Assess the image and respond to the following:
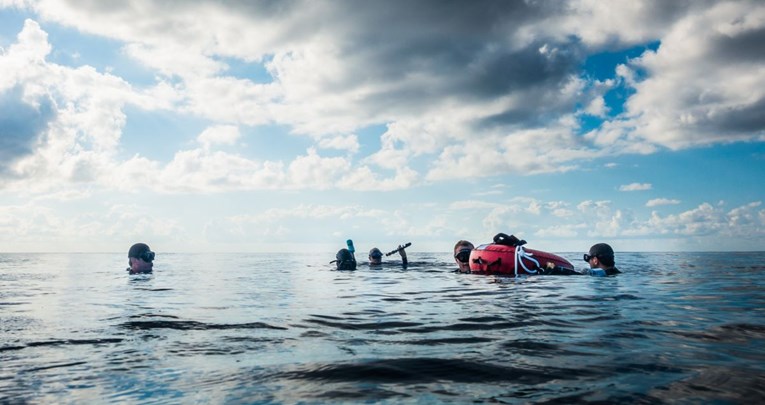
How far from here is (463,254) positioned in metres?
26.3

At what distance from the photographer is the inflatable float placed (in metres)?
20.5

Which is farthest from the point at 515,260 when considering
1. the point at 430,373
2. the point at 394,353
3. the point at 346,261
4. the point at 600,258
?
the point at 430,373

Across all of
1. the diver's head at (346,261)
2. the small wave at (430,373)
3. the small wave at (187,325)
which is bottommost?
the small wave at (187,325)

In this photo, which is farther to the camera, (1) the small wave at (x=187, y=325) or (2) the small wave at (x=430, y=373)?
(1) the small wave at (x=187, y=325)

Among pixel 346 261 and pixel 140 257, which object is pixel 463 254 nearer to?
pixel 346 261

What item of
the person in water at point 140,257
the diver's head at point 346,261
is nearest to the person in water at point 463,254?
the diver's head at point 346,261

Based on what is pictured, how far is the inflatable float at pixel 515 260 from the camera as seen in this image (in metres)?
20.5

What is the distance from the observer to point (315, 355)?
18.9 feet

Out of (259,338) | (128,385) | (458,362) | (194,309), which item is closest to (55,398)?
Answer: (128,385)

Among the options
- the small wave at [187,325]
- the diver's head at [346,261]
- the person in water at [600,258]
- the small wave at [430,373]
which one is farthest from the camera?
the diver's head at [346,261]

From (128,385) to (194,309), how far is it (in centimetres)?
707

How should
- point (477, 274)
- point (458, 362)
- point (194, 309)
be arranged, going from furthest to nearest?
1. point (477, 274)
2. point (194, 309)
3. point (458, 362)

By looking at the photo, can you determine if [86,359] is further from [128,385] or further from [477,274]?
[477,274]

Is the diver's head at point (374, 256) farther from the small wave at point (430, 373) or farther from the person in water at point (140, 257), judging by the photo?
the small wave at point (430, 373)
